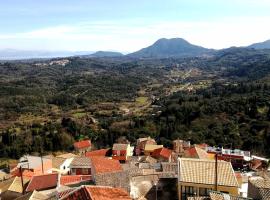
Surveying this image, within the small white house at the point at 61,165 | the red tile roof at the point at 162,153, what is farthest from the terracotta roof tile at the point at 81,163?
the red tile roof at the point at 162,153

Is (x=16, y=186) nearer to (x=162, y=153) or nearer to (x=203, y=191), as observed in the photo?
(x=203, y=191)

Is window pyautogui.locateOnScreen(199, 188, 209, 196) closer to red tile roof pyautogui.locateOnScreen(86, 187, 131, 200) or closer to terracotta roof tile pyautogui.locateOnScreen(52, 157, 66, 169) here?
red tile roof pyautogui.locateOnScreen(86, 187, 131, 200)

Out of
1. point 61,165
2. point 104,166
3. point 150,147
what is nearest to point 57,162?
point 61,165

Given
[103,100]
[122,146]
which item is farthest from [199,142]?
[103,100]

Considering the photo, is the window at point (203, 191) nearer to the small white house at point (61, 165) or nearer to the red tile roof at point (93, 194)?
the red tile roof at point (93, 194)

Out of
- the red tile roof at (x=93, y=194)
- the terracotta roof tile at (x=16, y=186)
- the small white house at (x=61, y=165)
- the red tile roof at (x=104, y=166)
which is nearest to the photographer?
the red tile roof at (x=93, y=194)

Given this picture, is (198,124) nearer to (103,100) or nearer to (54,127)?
(54,127)
